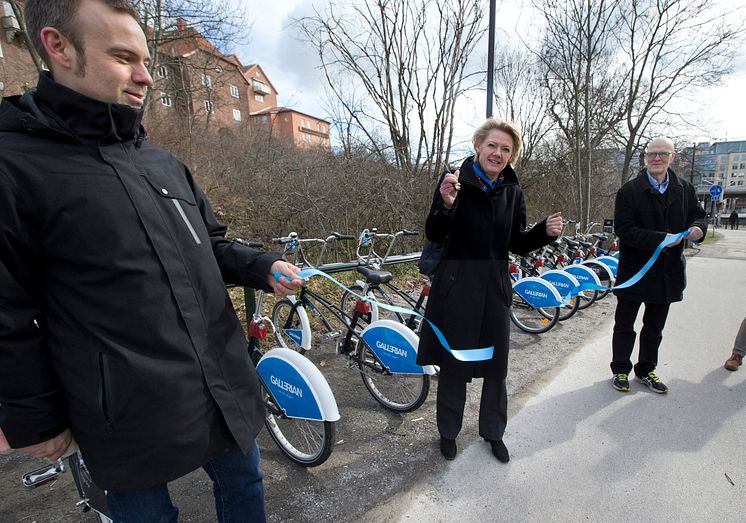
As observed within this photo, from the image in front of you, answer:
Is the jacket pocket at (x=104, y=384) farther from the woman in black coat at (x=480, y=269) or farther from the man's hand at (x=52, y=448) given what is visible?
the woman in black coat at (x=480, y=269)

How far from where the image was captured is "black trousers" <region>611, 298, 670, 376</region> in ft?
11.1

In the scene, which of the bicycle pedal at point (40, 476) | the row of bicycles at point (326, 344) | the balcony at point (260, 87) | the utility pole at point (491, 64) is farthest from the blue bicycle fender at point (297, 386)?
the balcony at point (260, 87)

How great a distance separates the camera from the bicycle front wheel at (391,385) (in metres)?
3.09

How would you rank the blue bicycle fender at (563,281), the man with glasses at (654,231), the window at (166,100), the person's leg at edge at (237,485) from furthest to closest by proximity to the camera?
the window at (166,100)
the blue bicycle fender at (563,281)
the man with glasses at (654,231)
the person's leg at edge at (237,485)

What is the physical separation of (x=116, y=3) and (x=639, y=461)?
3.52 m

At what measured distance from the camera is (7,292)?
3.30 feet

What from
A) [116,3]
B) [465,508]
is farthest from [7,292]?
[465,508]

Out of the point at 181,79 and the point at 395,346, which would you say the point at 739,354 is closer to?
the point at 395,346

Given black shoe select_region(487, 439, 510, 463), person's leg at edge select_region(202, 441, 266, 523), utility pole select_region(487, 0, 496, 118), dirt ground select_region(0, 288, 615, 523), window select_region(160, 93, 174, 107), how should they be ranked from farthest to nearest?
window select_region(160, 93, 174, 107) → utility pole select_region(487, 0, 496, 118) → black shoe select_region(487, 439, 510, 463) → dirt ground select_region(0, 288, 615, 523) → person's leg at edge select_region(202, 441, 266, 523)

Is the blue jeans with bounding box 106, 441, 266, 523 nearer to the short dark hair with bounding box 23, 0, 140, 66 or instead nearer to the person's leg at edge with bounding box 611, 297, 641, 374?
the short dark hair with bounding box 23, 0, 140, 66

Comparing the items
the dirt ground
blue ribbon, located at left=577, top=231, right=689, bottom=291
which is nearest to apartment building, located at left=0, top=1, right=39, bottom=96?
the dirt ground

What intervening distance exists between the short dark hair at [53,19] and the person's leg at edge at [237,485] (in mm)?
1395

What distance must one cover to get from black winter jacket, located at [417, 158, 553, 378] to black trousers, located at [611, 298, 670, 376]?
1.55 m

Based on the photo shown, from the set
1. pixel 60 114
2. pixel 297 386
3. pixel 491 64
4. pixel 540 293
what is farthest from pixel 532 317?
pixel 60 114
